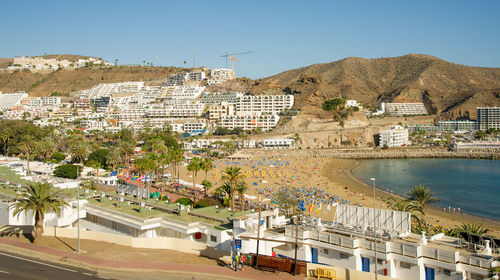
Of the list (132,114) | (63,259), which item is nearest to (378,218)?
(63,259)

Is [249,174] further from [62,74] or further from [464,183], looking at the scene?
[62,74]

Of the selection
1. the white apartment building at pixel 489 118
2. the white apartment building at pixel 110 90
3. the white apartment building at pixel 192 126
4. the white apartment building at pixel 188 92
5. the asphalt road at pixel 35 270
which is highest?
the white apartment building at pixel 110 90

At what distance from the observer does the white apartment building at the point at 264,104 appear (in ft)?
379

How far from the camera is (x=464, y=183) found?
→ 186 feet

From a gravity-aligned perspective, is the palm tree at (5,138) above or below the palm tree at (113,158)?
above

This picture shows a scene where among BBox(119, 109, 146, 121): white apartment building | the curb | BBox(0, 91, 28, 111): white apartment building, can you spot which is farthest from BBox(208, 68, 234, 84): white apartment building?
the curb

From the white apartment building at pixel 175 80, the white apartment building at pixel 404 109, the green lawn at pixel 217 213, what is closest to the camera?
the green lawn at pixel 217 213

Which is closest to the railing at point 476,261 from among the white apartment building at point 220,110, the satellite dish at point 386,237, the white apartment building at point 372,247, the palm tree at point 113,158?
the white apartment building at point 372,247

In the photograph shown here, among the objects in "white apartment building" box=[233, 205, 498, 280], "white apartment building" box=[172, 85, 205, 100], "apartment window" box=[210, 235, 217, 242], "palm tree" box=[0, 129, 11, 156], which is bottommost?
"apartment window" box=[210, 235, 217, 242]

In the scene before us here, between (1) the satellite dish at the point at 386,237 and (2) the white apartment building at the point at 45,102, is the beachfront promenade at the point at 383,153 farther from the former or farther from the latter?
(2) the white apartment building at the point at 45,102

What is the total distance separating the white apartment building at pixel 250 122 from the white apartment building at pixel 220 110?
448 cm

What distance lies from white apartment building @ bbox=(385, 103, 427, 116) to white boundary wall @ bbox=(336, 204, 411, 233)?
141m

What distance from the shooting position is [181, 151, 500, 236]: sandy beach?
122ft

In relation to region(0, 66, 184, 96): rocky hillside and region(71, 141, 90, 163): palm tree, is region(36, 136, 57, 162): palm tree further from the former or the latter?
region(0, 66, 184, 96): rocky hillside
